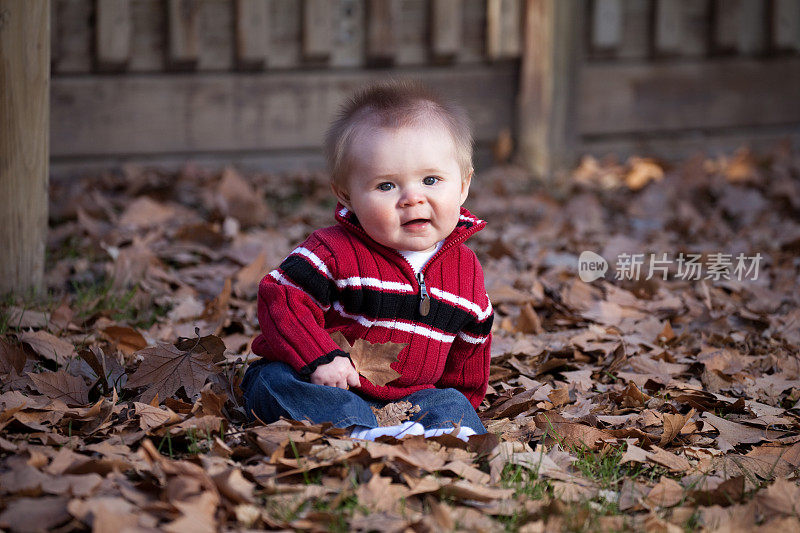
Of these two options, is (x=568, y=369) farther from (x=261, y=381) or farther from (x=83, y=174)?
(x=83, y=174)

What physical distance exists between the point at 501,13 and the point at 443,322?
3897 mm

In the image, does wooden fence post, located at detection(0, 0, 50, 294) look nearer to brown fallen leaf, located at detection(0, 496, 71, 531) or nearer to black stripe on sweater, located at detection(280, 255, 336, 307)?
black stripe on sweater, located at detection(280, 255, 336, 307)

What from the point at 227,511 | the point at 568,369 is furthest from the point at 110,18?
the point at 227,511

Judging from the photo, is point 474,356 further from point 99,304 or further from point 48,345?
point 99,304

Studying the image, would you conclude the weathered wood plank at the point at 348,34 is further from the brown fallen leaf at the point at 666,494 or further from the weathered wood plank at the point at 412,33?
the brown fallen leaf at the point at 666,494

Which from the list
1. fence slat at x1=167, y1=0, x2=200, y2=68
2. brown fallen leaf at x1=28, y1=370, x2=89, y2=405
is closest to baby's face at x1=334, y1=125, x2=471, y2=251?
brown fallen leaf at x1=28, y1=370, x2=89, y2=405

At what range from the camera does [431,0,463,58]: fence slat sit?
569 cm

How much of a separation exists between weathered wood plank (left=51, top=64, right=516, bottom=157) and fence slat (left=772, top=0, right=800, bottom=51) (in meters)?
1.94

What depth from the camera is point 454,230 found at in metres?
2.47

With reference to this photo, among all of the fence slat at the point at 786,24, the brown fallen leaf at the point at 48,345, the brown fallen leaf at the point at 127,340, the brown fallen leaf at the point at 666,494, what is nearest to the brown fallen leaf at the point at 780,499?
the brown fallen leaf at the point at 666,494

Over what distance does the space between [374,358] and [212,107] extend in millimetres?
3699

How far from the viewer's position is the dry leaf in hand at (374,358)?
2.30 metres

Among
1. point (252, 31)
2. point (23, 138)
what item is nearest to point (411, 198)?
point (23, 138)

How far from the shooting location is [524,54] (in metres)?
6.00
